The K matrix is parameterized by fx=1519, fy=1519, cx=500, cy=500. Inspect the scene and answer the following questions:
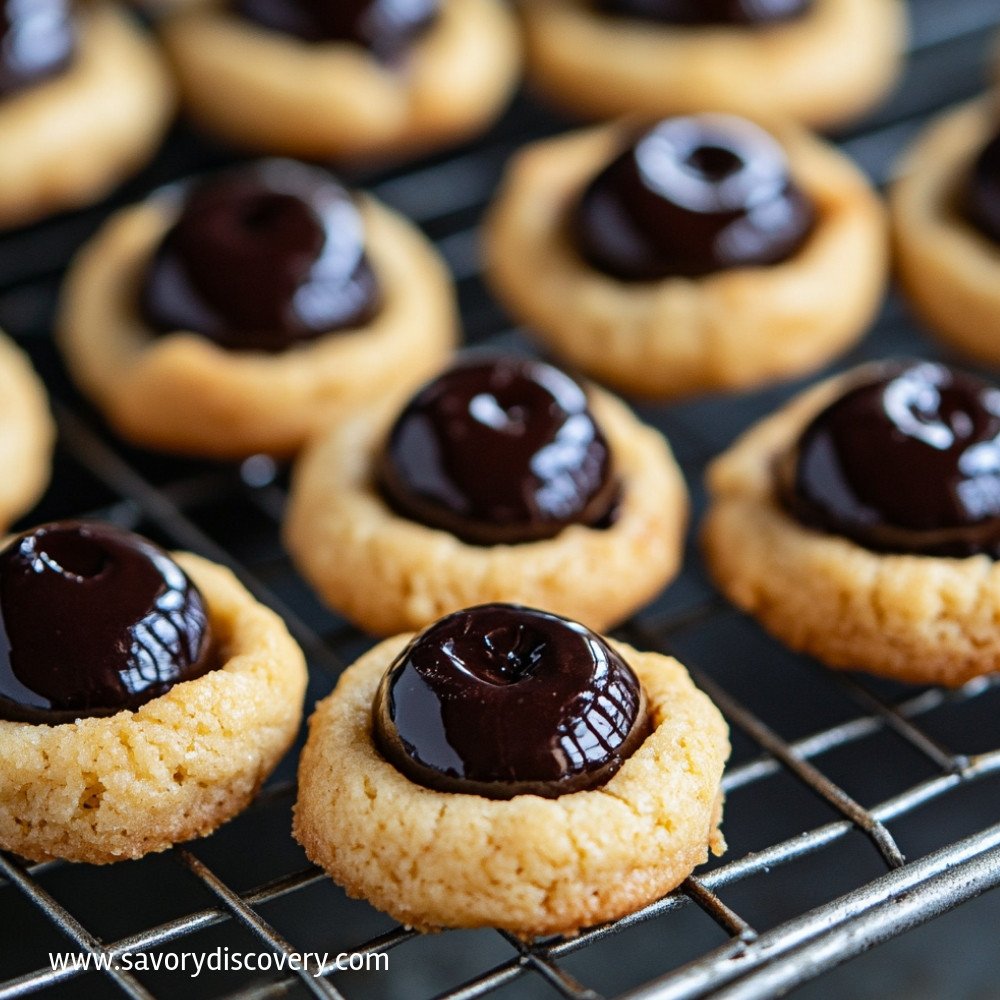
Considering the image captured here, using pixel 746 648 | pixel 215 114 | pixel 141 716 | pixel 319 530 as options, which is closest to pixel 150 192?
pixel 215 114

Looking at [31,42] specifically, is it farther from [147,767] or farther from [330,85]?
[147,767]

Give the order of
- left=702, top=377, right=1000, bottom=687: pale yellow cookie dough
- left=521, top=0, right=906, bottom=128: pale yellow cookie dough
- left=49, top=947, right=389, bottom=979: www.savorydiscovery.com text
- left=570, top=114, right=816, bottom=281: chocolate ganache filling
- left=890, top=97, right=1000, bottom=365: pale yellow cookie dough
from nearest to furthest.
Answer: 1. left=49, top=947, right=389, bottom=979: www.savorydiscovery.com text
2. left=702, top=377, right=1000, bottom=687: pale yellow cookie dough
3. left=570, top=114, right=816, bottom=281: chocolate ganache filling
4. left=890, top=97, right=1000, bottom=365: pale yellow cookie dough
5. left=521, top=0, right=906, bottom=128: pale yellow cookie dough

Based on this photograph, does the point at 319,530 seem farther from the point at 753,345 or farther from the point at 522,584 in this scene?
the point at 753,345

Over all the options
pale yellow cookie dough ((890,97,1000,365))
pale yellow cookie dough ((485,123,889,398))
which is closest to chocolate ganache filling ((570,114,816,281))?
pale yellow cookie dough ((485,123,889,398))

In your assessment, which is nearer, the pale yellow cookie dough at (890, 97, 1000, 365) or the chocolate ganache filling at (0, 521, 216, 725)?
the chocolate ganache filling at (0, 521, 216, 725)

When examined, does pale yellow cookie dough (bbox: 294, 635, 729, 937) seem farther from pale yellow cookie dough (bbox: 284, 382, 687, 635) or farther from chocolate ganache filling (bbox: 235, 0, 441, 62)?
chocolate ganache filling (bbox: 235, 0, 441, 62)

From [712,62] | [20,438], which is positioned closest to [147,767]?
[20,438]

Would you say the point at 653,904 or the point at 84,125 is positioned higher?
the point at 84,125
